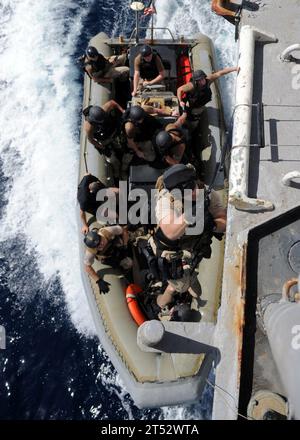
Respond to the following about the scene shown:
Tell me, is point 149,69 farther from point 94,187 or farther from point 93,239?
point 93,239

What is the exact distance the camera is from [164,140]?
676 cm

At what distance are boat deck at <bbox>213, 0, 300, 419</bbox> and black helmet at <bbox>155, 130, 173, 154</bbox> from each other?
151 centimetres

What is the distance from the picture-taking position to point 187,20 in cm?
1251

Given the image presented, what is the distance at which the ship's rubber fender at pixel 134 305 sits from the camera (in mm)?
6969

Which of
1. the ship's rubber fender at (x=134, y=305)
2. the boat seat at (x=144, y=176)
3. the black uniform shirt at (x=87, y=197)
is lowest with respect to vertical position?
the ship's rubber fender at (x=134, y=305)

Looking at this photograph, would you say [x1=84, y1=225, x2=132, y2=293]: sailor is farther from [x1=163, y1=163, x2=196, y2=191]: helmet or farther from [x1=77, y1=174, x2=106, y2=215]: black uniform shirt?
[x1=163, y1=163, x2=196, y2=191]: helmet

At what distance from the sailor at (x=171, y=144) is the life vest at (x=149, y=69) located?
180 centimetres

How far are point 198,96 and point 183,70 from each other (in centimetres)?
212

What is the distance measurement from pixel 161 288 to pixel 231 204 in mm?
2693

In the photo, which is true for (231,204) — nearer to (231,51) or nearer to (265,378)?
(265,378)

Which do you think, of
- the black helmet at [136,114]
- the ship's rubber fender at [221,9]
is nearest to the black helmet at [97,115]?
the black helmet at [136,114]

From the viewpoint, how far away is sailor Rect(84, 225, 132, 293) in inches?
253

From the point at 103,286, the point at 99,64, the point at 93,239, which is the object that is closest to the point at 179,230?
the point at 93,239

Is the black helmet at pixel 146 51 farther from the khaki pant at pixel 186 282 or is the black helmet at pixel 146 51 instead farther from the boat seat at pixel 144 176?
the khaki pant at pixel 186 282
